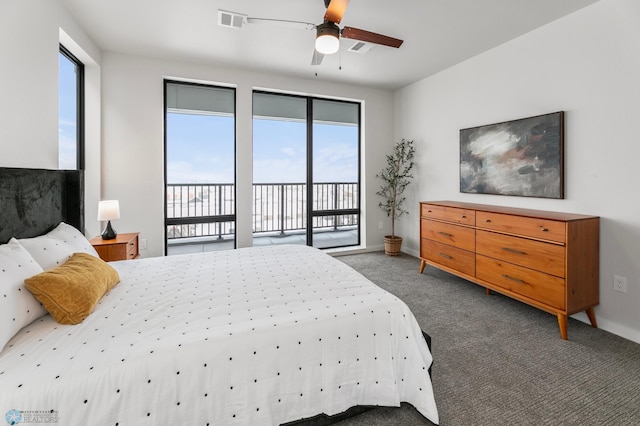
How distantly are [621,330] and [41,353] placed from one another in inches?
150

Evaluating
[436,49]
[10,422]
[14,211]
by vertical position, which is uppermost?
[436,49]

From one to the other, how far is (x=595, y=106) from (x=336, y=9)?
2.40 m

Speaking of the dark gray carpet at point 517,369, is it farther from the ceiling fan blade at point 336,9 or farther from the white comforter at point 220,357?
the ceiling fan blade at point 336,9

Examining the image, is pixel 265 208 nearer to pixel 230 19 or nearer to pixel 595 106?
pixel 230 19

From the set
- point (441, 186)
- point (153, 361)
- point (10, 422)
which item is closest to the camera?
point (10, 422)

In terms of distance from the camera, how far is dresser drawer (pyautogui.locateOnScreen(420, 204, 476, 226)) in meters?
3.28

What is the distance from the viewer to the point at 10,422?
983 millimetres

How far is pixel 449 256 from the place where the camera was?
11.7ft

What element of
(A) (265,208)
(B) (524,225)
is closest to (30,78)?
(A) (265,208)

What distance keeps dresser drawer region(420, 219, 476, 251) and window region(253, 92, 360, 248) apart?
167cm

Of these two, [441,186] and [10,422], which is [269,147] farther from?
[10,422]

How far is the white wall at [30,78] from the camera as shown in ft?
6.47

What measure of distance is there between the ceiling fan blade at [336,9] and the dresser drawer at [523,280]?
258 cm

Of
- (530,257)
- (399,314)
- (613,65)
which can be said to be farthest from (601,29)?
(399,314)
